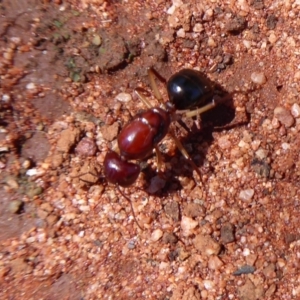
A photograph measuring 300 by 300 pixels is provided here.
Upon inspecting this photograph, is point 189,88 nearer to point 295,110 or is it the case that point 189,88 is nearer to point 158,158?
point 158,158

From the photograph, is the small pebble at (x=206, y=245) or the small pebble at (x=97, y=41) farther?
the small pebble at (x=97, y=41)

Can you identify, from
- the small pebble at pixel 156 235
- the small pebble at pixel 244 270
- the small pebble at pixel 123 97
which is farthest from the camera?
the small pebble at pixel 123 97

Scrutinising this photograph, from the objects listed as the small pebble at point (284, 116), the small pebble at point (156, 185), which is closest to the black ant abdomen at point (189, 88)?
the small pebble at point (284, 116)

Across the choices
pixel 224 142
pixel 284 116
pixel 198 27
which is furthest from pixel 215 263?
pixel 198 27

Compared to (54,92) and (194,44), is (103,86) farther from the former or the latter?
(194,44)

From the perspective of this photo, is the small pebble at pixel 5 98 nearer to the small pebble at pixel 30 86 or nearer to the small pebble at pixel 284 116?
the small pebble at pixel 30 86

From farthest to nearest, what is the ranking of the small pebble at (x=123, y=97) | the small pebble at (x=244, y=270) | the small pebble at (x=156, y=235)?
the small pebble at (x=123, y=97) → the small pebble at (x=156, y=235) → the small pebble at (x=244, y=270)
